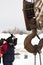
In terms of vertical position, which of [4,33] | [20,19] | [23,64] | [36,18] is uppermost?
[36,18]

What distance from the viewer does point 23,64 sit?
154 centimetres

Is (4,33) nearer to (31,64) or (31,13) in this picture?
(31,64)

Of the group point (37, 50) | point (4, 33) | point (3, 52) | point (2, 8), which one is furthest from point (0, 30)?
point (37, 50)

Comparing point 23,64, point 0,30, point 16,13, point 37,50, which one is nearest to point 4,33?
point 0,30

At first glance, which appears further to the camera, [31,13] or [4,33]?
[4,33]

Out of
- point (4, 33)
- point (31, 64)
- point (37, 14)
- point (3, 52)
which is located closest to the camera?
point (37, 14)

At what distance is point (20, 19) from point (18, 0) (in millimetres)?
182

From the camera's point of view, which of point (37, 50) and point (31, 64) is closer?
point (37, 50)

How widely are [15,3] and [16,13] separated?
9 cm

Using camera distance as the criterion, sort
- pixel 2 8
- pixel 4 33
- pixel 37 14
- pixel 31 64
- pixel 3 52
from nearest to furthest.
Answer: pixel 37 14 < pixel 3 52 < pixel 31 64 < pixel 4 33 < pixel 2 8

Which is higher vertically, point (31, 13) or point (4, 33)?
point (31, 13)

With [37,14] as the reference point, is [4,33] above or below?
below

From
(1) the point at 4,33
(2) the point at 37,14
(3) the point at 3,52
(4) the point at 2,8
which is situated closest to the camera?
(2) the point at 37,14

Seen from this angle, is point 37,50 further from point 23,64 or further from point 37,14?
point 23,64
